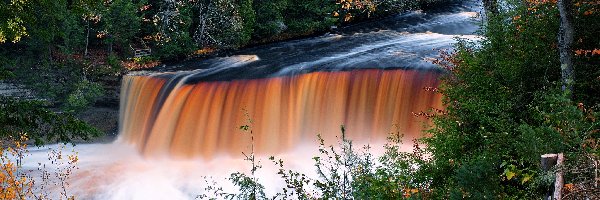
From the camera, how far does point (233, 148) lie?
15.0m

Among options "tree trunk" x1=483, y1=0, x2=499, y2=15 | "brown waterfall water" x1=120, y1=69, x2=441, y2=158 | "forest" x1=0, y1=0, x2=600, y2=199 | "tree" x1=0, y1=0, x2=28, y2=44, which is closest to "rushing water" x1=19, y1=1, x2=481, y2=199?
"brown waterfall water" x1=120, y1=69, x2=441, y2=158

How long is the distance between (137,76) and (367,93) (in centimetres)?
839

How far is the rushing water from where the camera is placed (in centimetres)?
1370

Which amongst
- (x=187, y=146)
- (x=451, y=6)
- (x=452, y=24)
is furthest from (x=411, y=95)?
(x=451, y=6)

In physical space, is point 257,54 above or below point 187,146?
above

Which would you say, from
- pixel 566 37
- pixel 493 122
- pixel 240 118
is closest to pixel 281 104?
pixel 240 118

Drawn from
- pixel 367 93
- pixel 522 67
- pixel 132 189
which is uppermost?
pixel 522 67

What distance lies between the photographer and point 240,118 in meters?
15.0

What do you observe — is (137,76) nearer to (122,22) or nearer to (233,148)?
(122,22)

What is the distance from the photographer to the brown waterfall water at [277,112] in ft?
48.4

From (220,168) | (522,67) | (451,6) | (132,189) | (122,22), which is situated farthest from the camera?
(451,6)

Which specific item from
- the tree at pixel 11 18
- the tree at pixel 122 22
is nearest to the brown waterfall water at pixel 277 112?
the tree at pixel 122 22

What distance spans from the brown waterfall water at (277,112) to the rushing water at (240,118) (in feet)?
0.10

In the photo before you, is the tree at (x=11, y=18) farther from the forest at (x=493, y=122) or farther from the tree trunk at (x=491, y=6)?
the tree trunk at (x=491, y=6)
